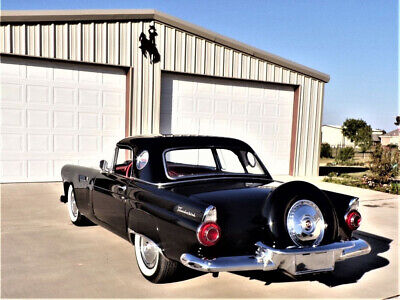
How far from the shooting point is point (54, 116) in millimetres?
9820

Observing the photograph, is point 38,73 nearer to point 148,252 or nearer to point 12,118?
point 12,118

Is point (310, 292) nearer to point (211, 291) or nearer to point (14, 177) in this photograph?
point (211, 291)

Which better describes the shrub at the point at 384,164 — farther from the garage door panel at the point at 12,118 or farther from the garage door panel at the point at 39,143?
the garage door panel at the point at 12,118

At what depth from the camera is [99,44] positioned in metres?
10.0

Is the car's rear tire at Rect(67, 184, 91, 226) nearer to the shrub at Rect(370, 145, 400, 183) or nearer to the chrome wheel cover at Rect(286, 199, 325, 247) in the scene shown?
the chrome wheel cover at Rect(286, 199, 325, 247)

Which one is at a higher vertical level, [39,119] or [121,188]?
[39,119]

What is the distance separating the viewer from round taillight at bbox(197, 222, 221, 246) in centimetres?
305

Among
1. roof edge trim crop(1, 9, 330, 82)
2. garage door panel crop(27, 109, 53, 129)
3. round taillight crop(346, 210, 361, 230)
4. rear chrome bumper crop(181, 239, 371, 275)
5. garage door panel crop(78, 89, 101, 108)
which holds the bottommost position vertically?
rear chrome bumper crop(181, 239, 371, 275)

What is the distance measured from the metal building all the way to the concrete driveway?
4212 mm

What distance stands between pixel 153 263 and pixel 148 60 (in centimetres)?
780

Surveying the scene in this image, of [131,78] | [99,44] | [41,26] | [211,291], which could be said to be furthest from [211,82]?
[211,291]

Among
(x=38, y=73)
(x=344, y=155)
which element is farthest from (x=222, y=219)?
(x=344, y=155)

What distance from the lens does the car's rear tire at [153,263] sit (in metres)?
3.55

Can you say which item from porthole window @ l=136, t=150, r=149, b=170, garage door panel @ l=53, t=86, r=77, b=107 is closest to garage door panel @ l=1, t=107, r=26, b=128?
garage door panel @ l=53, t=86, r=77, b=107
